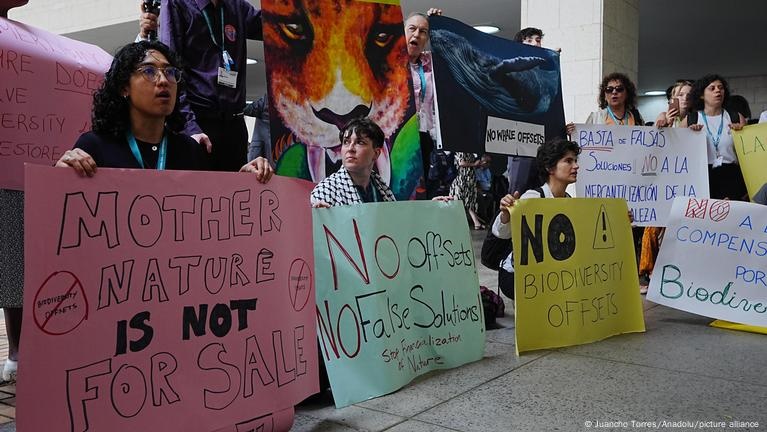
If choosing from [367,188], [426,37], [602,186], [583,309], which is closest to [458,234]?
[367,188]

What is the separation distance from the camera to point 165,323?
2170 mm

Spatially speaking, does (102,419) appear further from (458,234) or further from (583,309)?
(583,309)

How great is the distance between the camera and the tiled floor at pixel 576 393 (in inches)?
104

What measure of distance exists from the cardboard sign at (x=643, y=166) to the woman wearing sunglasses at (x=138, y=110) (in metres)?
3.14

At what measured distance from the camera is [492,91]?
446cm

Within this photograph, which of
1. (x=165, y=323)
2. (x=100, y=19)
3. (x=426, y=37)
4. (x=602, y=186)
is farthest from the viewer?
(x=100, y=19)

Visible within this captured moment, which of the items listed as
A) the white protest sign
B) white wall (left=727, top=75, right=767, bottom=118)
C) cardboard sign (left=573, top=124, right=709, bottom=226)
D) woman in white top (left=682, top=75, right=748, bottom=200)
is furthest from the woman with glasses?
white wall (left=727, top=75, right=767, bottom=118)

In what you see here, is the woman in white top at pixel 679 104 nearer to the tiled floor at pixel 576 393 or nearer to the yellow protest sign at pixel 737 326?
the yellow protest sign at pixel 737 326

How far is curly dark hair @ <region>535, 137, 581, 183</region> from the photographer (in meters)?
4.29

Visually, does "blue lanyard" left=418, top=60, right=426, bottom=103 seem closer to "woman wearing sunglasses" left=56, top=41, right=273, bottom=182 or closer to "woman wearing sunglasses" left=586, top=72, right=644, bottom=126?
"woman wearing sunglasses" left=586, top=72, right=644, bottom=126

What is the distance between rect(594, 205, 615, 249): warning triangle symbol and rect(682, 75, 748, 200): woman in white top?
159cm

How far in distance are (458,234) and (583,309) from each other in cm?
91

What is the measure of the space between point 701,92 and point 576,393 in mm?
3457

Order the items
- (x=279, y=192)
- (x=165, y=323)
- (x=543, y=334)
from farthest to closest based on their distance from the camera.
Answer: (x=543, y=334) → (x=279, y=192) → (x=165, y=323)
